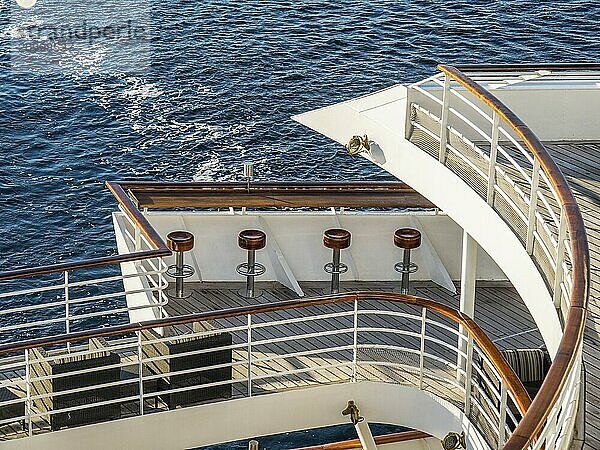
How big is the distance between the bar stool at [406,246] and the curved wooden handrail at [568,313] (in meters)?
3.21

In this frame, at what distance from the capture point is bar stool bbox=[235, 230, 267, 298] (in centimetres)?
1119

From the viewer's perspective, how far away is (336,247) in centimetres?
1124

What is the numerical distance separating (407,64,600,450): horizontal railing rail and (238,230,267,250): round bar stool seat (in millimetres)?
2103

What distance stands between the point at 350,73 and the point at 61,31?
8.72 meters

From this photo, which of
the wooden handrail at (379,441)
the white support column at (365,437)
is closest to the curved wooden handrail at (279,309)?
the white support column at (365,437)

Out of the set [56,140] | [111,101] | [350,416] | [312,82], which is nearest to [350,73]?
[312,82]

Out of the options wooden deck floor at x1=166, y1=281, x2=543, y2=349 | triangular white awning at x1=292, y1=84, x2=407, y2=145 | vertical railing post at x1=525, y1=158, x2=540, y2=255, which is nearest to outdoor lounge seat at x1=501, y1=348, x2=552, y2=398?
wooden deck floor at x1=166, y1=281, x2=543, y2=349

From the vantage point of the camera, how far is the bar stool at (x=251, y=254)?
11188 mm

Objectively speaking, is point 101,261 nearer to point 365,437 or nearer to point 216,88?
point 365,437

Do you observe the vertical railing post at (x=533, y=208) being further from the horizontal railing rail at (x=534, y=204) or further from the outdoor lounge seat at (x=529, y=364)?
the outdoor lounge seat at (x=529, y=364)

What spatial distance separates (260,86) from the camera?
27.0 m

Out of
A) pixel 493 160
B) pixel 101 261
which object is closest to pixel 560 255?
pixel 493 160

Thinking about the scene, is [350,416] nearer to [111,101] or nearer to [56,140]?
[56,140]

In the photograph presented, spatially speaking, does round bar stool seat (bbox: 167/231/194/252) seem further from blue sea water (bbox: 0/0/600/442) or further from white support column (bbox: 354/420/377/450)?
blue sea water (bbox: 0/0/600/442)
